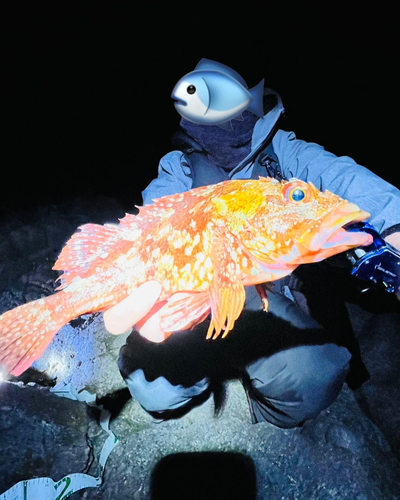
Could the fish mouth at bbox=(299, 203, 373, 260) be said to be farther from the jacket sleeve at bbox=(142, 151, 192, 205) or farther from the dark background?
the dark background

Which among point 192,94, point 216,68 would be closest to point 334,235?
point 192,94

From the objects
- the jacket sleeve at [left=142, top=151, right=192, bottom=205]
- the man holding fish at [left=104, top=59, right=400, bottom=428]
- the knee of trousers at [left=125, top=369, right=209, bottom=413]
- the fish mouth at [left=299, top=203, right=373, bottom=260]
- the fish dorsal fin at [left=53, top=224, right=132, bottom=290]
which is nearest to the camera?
the fish mouth at [left=299, top=203, right=373, bottom=260]

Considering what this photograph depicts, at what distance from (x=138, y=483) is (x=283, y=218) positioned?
6.66ft

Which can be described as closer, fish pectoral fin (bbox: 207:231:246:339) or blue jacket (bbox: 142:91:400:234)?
fish pectoral fin (bbox: 207:231:246:339)

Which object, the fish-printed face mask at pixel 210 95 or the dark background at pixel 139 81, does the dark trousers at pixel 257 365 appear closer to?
the fish-printed face mask at pixel 210 95

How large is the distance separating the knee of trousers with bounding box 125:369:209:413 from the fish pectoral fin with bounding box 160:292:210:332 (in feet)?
3.49

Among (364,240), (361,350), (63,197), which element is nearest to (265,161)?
(364,240)

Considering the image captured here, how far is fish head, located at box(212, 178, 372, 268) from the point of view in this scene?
106 centimetres

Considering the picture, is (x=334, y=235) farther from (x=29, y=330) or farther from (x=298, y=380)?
(x=29, y=330)

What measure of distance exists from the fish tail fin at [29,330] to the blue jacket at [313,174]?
1211 mm

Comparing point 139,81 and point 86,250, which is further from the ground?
point 139,81

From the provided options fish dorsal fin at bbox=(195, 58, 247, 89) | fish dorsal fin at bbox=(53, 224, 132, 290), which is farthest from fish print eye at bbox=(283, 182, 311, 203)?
fish dorsal fin at bbox=(195, 58, 247, 89)

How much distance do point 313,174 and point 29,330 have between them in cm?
224

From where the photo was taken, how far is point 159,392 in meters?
2.06
